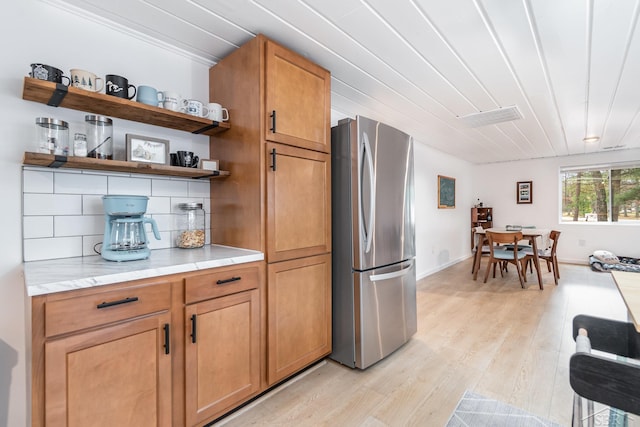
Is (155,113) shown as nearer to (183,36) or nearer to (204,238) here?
(183,36)

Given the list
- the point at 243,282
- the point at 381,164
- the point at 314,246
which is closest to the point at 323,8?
the point at 381,164

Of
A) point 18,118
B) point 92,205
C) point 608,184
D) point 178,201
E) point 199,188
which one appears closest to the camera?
point 18,118

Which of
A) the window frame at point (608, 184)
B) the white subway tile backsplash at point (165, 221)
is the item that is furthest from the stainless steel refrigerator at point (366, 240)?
the window frame at point (608, 184)

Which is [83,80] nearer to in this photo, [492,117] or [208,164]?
[208,164]

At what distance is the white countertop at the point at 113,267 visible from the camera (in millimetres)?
1106

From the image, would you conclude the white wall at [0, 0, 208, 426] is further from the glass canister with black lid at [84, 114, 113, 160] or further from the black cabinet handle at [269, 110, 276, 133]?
the black cabinet handle at [269, 110, 276, 133]

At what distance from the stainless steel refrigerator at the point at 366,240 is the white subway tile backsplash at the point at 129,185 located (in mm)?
1246

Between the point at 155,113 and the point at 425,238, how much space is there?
4343 mm

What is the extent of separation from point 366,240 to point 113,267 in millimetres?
1487

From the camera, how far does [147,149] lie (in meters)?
1.69

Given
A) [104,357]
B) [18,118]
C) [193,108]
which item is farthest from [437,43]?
[104,357]

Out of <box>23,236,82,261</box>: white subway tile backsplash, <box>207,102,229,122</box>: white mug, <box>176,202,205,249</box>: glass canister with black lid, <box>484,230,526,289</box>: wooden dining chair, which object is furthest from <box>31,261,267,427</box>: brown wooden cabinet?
<box>484,230,526,289</box>: wooden dining chair

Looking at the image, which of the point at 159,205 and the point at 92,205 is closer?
the point at 92,205

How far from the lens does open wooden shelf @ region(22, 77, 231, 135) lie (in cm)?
132
